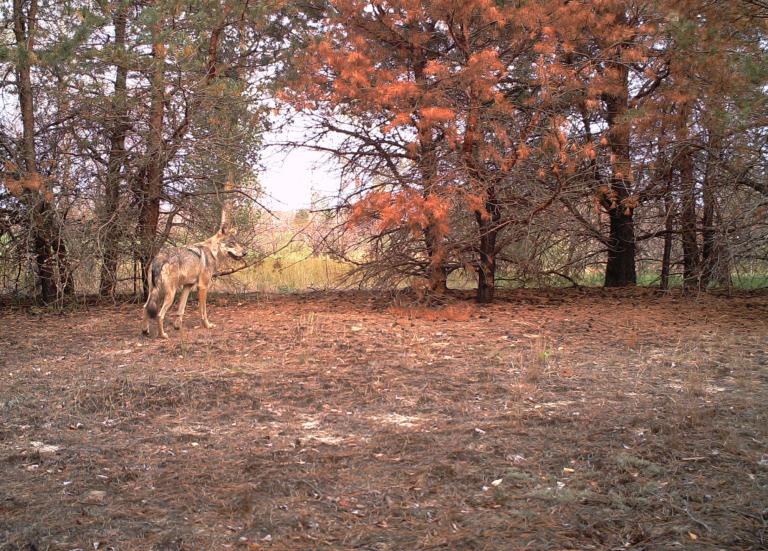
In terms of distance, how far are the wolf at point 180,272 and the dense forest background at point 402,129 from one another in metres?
1.07

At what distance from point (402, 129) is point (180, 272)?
419cm

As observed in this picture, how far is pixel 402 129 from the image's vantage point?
1159 cm

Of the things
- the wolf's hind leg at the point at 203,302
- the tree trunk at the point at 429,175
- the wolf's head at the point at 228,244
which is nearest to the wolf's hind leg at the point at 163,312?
the wolf's hind leg at the point at 203,302

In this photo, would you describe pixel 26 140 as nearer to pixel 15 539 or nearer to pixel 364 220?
pixel 364 220

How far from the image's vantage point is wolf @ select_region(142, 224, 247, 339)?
9266mm

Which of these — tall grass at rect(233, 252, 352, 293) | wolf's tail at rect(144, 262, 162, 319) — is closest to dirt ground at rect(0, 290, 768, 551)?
wolf's tail at rect(144, 262, 162, 319)

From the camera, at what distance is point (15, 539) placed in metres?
3.71

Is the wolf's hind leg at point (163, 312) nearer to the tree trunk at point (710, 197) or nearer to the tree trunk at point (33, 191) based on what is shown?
the tree trunk at point (33, 191)

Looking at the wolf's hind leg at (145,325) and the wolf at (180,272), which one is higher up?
the wolf at (180,272)

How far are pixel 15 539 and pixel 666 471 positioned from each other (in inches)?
145

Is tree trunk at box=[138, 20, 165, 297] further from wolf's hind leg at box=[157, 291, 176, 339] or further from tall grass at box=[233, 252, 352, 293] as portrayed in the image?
wolf's hind leg at box=[157, 291, 176, 339]

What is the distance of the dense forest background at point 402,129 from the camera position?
10234 mm

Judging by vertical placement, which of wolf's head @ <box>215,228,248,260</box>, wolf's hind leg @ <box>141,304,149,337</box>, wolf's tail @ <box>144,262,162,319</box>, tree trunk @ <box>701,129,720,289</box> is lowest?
wolf's hind leg @ <box>141,304,149,337</box>

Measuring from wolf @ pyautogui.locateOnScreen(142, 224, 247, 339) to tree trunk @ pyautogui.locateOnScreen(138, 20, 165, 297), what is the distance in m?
2.21
